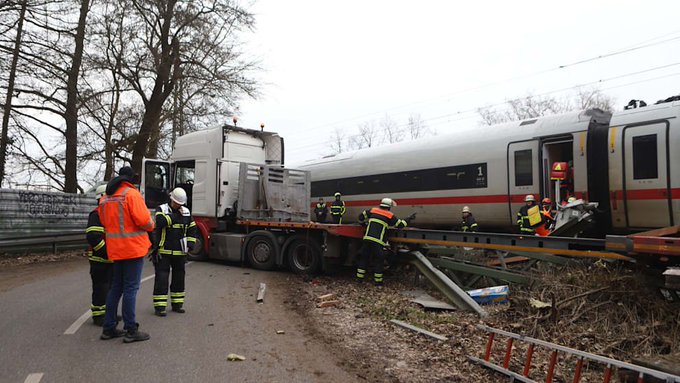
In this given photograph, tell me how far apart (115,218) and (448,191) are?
8.09 metres

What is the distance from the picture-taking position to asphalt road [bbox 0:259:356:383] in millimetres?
3959

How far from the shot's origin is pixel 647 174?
27.0ft

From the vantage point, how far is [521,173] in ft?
32.7

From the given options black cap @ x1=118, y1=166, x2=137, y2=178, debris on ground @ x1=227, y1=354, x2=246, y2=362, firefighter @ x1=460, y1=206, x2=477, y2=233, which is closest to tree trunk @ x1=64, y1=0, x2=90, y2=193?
black cap @ x1=118, y1=166, x2=137, y2=178

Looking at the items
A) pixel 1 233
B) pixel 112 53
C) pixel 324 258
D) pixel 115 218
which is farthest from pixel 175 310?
pixel 112 53

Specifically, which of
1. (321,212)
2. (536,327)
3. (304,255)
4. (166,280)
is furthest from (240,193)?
(536,327)

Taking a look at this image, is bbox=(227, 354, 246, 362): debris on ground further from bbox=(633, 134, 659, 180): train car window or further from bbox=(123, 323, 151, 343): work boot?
bbox=(633, 134, 659, 180): train car window

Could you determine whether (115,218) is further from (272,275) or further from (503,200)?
(503,200)

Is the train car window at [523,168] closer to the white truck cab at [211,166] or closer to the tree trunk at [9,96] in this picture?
the white truck cab at [211,166]

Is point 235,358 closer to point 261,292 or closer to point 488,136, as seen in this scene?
point 261,292

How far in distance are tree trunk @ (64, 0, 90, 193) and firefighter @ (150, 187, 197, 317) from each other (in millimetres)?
9829

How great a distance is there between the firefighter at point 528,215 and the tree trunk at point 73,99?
12.6m

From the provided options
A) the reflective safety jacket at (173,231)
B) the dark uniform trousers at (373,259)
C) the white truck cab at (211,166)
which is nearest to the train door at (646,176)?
the dark uniform trousers at (373,259)

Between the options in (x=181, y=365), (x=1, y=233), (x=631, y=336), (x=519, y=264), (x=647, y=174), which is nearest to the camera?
(x=181, y=365)
